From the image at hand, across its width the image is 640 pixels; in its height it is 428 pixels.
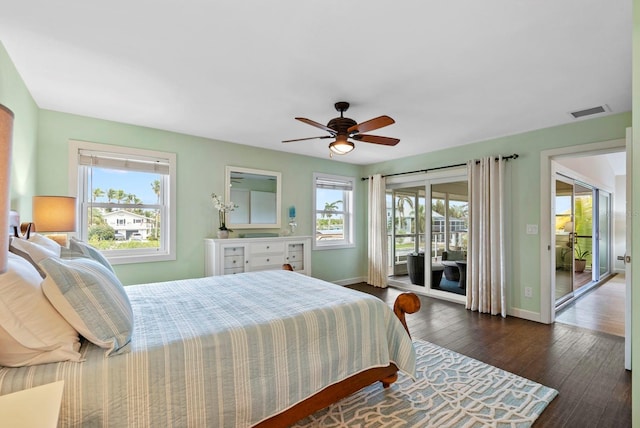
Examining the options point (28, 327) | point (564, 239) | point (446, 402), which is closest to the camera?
point (28, 327)

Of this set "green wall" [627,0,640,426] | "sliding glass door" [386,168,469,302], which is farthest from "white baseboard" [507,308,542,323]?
"green wall" [627,0,640,426]

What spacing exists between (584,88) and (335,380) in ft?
10.3

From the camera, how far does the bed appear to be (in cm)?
125

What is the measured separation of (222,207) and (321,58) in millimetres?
2684

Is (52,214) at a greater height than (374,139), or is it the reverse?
Result: (374,139)

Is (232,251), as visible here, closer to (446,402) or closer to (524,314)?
(446,402)

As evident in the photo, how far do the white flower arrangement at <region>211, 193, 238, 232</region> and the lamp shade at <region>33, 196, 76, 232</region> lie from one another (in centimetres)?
180

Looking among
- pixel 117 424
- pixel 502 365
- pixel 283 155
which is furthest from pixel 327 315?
pixel 283 155

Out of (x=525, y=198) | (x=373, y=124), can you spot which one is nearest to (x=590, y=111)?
(x=525, y=198)

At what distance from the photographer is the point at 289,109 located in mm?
3146

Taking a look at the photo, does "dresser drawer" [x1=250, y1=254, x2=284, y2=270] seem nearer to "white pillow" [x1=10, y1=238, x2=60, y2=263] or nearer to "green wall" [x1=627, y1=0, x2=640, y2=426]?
"white pillow" [x1=10, y1=238, x2=60, y2=263]

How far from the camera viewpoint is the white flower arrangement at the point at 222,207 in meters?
4.21

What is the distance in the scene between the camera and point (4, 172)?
629 mm

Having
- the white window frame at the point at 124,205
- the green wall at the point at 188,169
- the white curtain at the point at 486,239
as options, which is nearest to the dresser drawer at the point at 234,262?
the green wall at the point at 188,169
